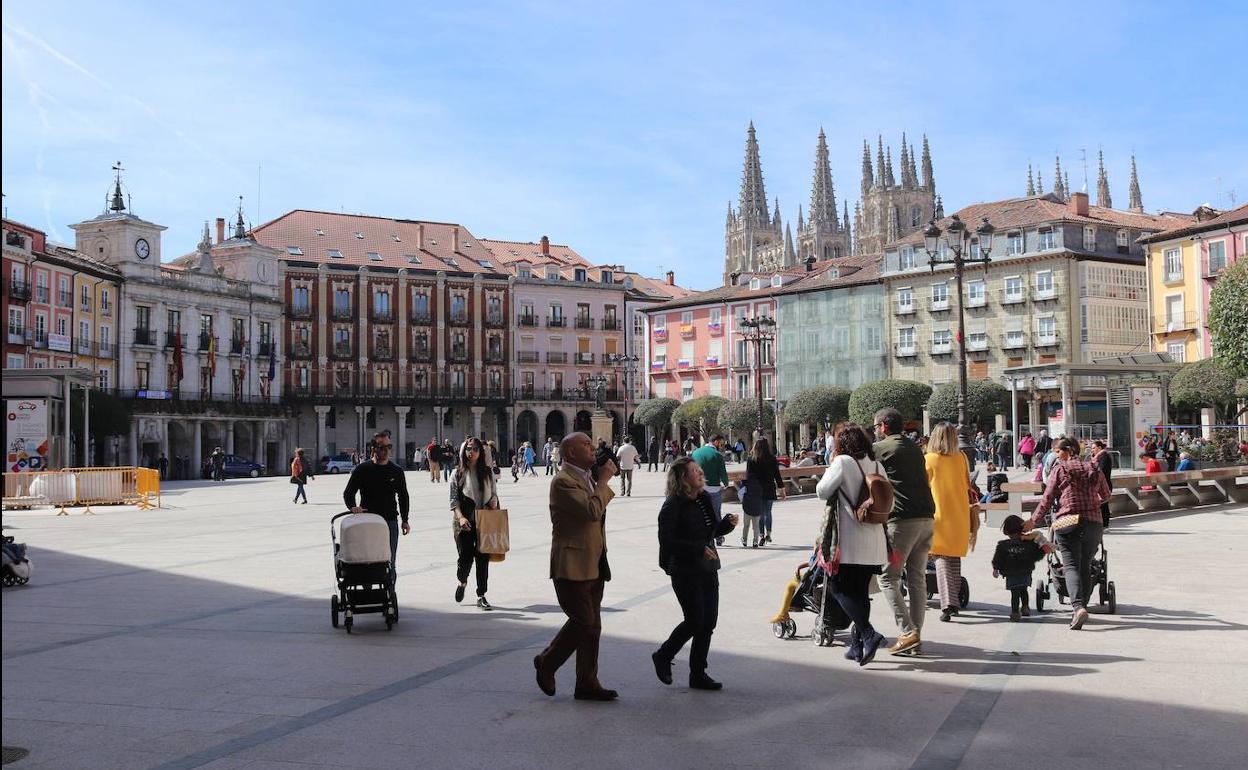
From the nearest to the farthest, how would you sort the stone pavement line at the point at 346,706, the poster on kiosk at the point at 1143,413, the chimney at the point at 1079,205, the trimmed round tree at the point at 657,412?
the stone pavement line at the point at 346,706 < the poster on kiosk at the point at 1143,413 < the chimney at the point at 1079,205 < the trimmed round tree at the point at 657,412

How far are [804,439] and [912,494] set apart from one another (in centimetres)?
6225

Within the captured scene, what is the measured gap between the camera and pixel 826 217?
5620 inches

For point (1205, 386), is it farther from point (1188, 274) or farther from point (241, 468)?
point (241, 468)

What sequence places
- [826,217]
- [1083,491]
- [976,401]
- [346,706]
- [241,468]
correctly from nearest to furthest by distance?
[346,706] → [1083,491] → [976,401] → [241,468] → [826,217]

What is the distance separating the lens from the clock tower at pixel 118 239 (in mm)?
68062

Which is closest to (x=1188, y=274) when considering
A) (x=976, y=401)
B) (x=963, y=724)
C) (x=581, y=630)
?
(x=976, y=401)

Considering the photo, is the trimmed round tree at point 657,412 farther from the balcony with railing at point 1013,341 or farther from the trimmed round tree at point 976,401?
the balcony with railing at point 1013,341

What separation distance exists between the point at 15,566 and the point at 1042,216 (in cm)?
5938

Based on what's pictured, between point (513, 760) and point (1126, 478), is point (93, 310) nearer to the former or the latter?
point (1126, 478)

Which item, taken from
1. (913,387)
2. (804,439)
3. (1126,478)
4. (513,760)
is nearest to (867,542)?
(513,760)

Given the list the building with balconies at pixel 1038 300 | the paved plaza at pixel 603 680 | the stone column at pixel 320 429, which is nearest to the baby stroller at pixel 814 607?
the paved plaza at pixel 603 680

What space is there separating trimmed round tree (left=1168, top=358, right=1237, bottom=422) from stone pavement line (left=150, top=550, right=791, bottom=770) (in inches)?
1617

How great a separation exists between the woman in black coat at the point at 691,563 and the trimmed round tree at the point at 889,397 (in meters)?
56.1

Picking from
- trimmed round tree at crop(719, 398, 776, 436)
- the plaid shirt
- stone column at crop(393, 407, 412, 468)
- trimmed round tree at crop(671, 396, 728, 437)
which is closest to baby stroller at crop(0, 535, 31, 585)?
the plaid shirt
